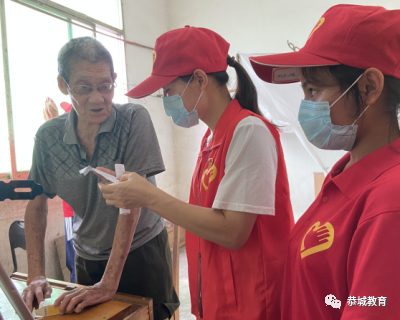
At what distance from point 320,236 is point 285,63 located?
40 cm

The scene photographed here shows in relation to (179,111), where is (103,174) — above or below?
below

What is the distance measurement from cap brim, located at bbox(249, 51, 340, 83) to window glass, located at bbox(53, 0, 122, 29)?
309cm

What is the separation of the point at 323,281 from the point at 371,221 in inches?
7.4

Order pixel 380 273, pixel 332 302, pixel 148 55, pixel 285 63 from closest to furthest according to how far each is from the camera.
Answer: pixel 380 273
pixel 332 302
pixel 285 63
pixel 148 55

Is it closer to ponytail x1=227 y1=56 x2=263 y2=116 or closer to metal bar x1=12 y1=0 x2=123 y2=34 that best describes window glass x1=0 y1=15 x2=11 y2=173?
metal bar x1=12 y1=0 x2=123 y2=34

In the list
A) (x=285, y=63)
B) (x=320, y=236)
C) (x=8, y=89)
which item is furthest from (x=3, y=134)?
(x=320, y=236)

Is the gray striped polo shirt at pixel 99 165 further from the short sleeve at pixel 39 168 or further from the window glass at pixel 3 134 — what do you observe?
the window glass at pixel 3 134

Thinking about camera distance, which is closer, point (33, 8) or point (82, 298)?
point (82, 298)

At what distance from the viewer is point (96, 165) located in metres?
1.18

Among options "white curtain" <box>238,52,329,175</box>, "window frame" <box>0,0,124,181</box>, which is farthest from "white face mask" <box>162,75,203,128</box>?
"window frame" <box>0,0,124,181</box>

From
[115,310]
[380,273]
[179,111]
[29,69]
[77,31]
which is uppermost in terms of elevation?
[77,31]

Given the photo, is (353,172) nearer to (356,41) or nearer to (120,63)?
(356,41)

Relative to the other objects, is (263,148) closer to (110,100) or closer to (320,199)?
(320,199)

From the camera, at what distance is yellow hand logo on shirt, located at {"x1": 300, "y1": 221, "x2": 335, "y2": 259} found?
587 mm
